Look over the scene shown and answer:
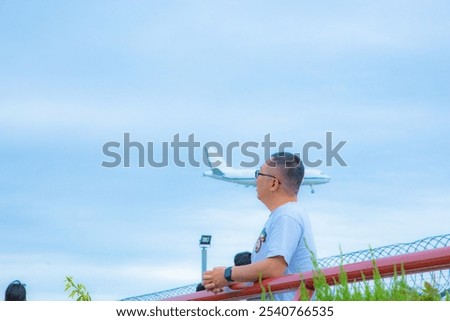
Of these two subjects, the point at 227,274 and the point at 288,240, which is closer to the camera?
the point at 288,240

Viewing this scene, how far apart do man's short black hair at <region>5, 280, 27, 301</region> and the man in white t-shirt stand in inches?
158

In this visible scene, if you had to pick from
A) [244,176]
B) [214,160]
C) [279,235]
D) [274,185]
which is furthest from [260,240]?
[214,160]

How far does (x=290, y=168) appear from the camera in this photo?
589 cm

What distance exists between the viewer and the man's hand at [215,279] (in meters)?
5.88

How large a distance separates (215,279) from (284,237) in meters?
0.66

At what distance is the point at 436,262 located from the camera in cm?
471

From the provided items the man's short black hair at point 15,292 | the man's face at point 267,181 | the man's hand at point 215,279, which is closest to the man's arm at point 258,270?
the man's hand at point 215,279

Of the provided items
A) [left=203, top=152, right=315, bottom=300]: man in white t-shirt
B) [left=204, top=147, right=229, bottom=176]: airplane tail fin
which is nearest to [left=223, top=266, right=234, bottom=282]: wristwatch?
[left=203, top=152, right=315, bottom=300]: man in white t-shirt

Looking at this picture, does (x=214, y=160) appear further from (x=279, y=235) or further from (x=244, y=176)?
(x=279, y=235)

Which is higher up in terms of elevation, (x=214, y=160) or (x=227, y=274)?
(x=214, y=160)

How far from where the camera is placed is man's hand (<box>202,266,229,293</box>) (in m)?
5.88

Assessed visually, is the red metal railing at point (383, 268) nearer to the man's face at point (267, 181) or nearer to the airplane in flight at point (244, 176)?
the man's face at point (267, 181)
